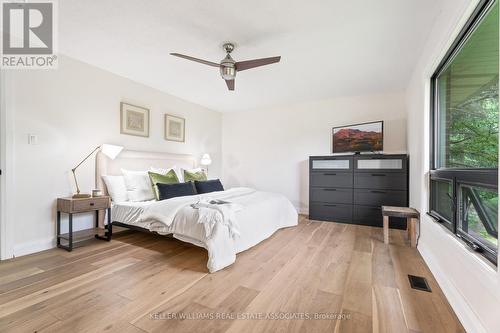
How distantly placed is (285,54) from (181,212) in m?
2.33

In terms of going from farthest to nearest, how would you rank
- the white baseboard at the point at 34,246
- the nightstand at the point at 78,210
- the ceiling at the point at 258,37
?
1. the nightstand at the point at 78,210
2. the white baseboard at the point at 34,246
3. the ceiling at the point at 258,37

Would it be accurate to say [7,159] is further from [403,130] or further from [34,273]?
[403,130]

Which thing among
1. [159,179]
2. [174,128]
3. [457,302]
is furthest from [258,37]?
[457,302]

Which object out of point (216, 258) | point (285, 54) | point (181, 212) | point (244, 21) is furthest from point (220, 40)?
point (216, 258)

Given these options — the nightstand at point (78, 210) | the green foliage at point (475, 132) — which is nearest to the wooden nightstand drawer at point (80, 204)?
the nightstand at point (78, 210)

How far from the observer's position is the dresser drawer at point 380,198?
12.2 ft

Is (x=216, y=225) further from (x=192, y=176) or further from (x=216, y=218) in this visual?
(x=192, y=176)

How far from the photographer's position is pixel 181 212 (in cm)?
253

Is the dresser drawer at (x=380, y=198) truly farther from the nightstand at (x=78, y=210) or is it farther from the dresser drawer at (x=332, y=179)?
the nightstand at (x=78, y=210)

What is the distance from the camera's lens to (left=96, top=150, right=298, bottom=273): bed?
7.48ft

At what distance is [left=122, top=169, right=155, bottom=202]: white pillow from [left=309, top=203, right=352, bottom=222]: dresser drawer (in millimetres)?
2955

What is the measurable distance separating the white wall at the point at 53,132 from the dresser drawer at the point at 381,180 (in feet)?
13.1

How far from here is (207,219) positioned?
2301mm

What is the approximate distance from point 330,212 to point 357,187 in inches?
26.8
